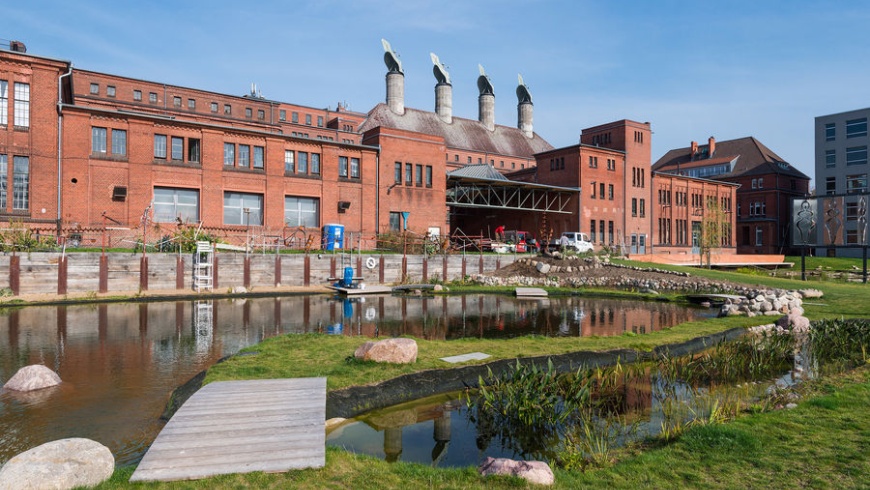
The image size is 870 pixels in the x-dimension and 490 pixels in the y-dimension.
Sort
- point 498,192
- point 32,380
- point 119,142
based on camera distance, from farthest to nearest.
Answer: point 498,192 → point 119,142 → point 32,380

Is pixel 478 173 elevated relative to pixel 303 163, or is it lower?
elevated

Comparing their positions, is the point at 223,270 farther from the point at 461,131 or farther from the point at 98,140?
the point at 461,131

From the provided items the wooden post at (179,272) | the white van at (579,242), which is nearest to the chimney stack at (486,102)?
the white van at (579,242)

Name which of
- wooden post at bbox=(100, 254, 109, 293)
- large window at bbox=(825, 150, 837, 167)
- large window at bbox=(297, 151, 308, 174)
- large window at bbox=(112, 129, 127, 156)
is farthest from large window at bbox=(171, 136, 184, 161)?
large window at bbox=(825, 150, 837, 167)

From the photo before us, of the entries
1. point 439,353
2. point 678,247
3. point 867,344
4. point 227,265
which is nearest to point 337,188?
point 227,265

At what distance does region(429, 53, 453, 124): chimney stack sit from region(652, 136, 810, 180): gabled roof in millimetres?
35995

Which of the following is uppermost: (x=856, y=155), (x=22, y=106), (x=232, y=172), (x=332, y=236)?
(x=856, y=155)

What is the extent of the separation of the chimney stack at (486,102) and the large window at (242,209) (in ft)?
162

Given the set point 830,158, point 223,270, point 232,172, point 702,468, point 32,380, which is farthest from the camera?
point 830,158

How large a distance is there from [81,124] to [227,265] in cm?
1209

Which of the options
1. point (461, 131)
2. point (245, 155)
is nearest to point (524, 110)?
point (461, 131)

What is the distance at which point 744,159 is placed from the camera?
69.3 m

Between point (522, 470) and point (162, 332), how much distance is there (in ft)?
44.3

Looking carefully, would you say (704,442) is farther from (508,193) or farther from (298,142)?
(508,193)
